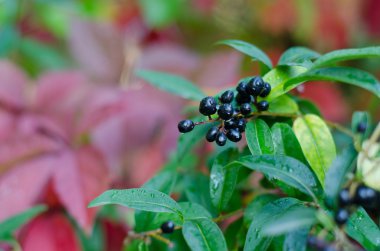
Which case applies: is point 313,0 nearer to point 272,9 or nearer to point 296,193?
point 272,9

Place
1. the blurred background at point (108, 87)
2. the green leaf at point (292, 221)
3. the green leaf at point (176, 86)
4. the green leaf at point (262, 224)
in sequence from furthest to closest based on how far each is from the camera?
the blurred background at point (108, 87) < the green leaf at point (176, 86) < the green leaf at point (262, 224) < the green leaf at point (292, 221)

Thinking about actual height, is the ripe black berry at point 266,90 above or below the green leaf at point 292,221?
above

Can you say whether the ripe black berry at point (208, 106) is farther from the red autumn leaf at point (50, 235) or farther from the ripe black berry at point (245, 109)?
the red autumn leaf at point (50, 235)

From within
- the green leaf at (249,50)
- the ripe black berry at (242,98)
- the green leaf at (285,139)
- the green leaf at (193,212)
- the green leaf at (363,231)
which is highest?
the green leaf at (249,50)

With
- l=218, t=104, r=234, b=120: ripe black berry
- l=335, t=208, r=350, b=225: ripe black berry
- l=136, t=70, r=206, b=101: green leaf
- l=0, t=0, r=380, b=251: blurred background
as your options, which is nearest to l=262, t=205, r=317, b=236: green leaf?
l=335, t=208, r=350, b=225: ripe black berry

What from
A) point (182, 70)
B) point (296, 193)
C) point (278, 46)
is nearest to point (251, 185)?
point (296, 193)

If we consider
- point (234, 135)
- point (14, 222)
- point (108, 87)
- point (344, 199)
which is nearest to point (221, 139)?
point (234, 135)

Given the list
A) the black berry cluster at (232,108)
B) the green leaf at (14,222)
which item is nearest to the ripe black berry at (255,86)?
the black berry cluster at (232,108)
